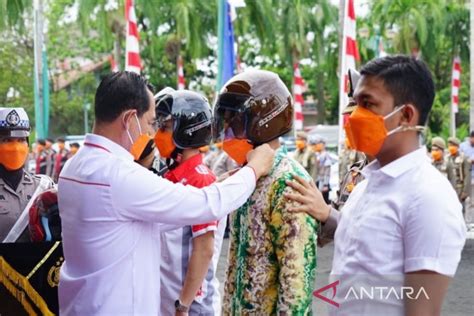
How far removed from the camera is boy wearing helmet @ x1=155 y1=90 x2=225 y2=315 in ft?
12.1

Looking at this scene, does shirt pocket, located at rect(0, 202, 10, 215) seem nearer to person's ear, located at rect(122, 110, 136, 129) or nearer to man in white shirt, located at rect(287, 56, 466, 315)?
person's ear, located at rect(122, 110, 136, 129)

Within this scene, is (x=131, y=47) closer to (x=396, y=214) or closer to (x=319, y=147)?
(x=319, y=147)

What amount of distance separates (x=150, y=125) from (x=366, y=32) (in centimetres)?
3850

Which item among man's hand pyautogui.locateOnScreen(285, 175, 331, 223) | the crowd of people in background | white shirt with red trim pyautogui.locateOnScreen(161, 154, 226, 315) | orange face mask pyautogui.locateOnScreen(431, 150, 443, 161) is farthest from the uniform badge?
the crowd of people in background

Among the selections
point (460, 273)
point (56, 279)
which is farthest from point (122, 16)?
point (56, 279)

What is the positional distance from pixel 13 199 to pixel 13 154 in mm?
270

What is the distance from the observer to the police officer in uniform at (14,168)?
16.0 ft

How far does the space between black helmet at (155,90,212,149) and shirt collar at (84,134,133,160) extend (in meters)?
0.74

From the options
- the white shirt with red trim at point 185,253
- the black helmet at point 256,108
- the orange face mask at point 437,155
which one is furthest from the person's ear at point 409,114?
the orange face mask at point 437,155

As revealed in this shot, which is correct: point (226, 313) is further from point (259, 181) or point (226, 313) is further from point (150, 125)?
point (150, 125)

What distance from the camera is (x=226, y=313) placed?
3521mm

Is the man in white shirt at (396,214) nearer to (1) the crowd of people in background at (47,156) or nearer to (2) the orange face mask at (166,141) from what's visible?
(2) the orange face mask at (166,141)

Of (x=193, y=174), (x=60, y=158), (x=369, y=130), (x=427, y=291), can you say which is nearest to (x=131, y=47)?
(x=60, y=158)

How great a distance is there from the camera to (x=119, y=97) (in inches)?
129
